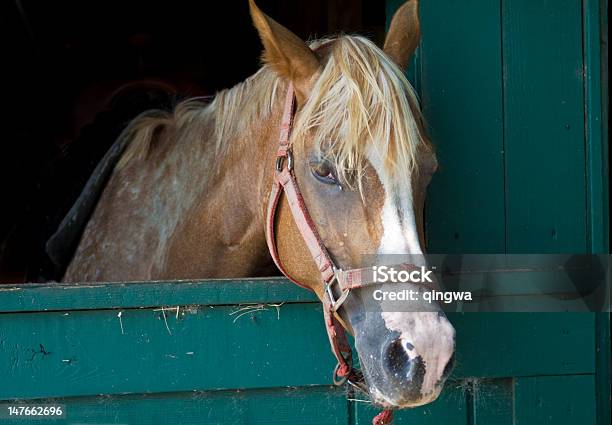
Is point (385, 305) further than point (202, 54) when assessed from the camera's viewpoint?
No

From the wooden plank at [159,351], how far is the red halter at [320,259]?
19cm

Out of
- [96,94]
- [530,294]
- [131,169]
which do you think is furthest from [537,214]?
[96,94]

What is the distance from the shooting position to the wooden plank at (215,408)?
180 centimetres

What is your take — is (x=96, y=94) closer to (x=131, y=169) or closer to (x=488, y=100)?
(x=131, y=169)

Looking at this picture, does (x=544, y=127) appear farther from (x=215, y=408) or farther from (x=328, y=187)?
(x=215, y=408)

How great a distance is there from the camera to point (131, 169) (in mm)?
2590

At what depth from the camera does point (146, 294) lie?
5.80 ft

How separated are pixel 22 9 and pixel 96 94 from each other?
77cm

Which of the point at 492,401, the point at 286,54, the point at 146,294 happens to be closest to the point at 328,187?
the point at 286,54

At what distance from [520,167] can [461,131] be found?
8.3 inches

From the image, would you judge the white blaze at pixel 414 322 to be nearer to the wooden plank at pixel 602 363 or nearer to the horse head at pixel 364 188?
the horse head at pixel 364 188

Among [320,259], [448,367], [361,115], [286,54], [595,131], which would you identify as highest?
[286,54]

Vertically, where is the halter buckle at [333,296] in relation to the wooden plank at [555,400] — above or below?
above

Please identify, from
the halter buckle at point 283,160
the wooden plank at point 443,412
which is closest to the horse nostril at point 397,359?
the halter buckle at point 283,160
